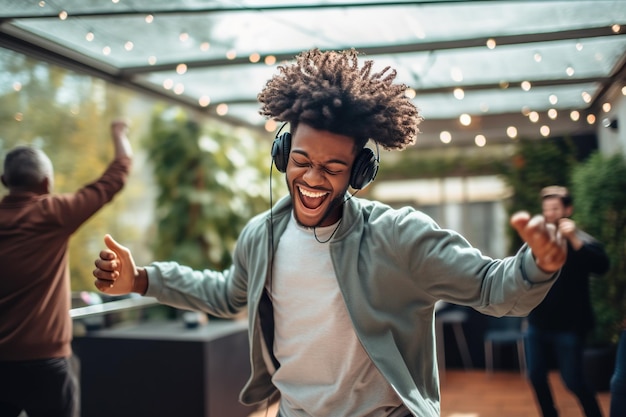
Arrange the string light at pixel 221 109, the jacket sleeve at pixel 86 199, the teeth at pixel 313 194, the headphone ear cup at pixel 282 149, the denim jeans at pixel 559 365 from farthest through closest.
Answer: the string light at pixel 221 109 < the denim jeans at pixel 559 365 < the jacket sleeve at pixel 86 199 < the headphone ear cup at pixel 282 149 < the teeth at pixel 313 194

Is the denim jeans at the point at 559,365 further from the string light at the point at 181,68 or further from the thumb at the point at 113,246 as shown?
the string light at the point at 181,68

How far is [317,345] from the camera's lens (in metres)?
A: 1.73

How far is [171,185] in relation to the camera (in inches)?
228

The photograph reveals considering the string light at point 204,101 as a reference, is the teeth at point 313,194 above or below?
below

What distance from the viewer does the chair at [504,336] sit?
240 inches

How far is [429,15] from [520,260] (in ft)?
8.80

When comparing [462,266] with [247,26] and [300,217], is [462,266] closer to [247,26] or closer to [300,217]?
[300,217]

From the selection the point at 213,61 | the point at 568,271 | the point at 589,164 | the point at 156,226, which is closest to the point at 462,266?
the point at 568,271

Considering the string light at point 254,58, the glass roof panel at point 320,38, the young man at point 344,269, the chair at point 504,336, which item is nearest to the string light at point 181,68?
the glass roof panel at point 320,38

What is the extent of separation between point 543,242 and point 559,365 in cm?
253

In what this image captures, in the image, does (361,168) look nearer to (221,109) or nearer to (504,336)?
(221,109)

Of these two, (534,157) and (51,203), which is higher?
(534,157)

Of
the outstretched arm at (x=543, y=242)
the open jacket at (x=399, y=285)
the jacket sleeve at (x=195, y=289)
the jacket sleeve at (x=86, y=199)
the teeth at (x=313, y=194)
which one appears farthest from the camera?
the jacket sleeve at (x=86, y=199)

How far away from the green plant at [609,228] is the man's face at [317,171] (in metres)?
3.82
